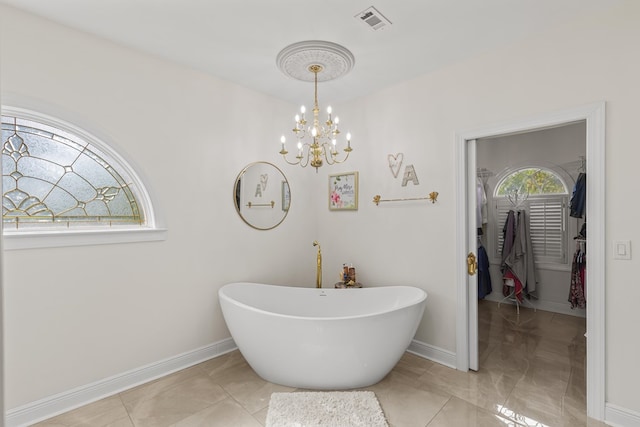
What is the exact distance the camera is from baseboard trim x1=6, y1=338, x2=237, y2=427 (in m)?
2.10

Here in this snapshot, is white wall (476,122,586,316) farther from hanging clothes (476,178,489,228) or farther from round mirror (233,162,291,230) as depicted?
round mirror (233,162,291,230)

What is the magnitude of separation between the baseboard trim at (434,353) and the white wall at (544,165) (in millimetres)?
2181

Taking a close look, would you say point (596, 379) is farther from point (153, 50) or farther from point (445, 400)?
point (153, 50)

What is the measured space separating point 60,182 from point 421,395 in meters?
2.83

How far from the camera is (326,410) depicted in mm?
2197

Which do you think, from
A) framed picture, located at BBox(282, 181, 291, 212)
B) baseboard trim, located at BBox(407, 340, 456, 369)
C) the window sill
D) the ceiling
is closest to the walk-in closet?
baseboard trim, located at BBox(407, 340, 456, 369)

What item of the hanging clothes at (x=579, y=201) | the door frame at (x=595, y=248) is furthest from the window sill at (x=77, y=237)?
the hanging clothes at (x=579, y=201)

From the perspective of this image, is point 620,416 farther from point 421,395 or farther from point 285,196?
point 285,196

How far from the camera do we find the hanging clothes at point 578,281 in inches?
143

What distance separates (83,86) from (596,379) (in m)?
3.78

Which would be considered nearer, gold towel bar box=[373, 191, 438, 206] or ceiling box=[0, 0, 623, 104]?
ceiling box=[0, 0, 623, 104]

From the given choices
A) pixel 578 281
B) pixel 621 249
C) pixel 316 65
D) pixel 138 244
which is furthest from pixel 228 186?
pixel 578 281

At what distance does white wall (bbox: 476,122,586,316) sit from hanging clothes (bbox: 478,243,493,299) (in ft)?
0.47

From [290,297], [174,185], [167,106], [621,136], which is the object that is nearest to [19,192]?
[174,185]
